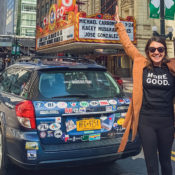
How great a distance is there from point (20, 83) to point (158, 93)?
6.94 ft

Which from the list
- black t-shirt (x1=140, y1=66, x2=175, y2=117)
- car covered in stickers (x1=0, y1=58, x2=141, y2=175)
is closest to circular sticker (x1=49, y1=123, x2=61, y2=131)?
car covered in stickers (x1=0, y1=58, x2=141, y2=175)

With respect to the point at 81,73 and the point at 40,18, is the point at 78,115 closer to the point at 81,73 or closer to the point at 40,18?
the point at 81,73

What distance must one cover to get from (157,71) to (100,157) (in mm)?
1385

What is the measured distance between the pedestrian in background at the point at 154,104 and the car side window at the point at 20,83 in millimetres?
1564

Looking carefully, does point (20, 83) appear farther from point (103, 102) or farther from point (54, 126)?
point (103, 102)

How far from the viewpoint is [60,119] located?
3.20 metres

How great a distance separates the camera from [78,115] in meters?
3.28

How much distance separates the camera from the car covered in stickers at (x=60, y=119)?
3.10 m

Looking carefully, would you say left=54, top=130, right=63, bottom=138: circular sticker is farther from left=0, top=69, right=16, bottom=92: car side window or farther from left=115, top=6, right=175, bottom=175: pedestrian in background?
left=0, top=69, right=16, bottom=92: car side window

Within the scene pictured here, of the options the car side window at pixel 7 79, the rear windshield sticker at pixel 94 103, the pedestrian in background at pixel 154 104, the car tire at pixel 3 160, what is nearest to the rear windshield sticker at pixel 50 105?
the rear windshield sticker at pixel 94 103

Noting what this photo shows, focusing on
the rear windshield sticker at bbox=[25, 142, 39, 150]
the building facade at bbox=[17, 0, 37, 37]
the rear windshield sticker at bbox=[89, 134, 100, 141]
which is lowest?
the rear windshield sticker at bbox=[25, 142, 39, 150]

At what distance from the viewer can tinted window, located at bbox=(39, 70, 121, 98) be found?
11.2ft

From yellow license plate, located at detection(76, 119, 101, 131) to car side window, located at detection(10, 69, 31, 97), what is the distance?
33.6 inches

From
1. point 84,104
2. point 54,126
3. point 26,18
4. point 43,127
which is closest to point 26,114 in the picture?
point 43,127
